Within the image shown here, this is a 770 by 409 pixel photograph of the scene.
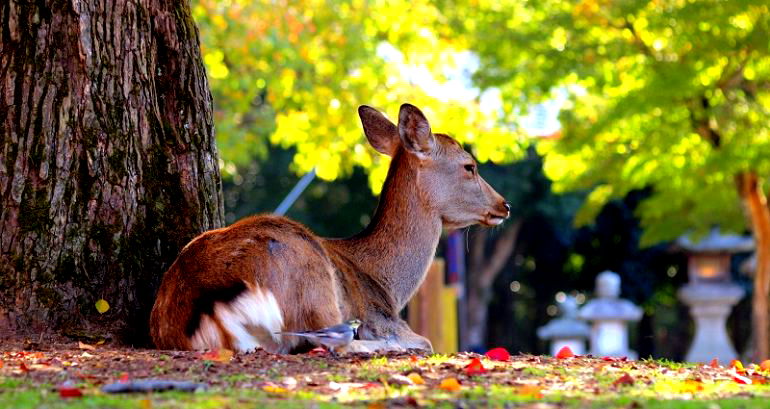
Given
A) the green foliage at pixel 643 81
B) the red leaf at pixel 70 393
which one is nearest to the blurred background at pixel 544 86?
the green foliage at pixel 643 81

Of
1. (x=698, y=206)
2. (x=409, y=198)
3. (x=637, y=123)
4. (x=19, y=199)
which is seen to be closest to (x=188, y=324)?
(x=19, y=199)

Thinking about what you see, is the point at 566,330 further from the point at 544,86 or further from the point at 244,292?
the point at 244,292

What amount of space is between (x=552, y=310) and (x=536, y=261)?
2.99 metres

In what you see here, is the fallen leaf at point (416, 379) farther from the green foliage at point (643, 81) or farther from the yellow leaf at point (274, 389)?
the green foliage at point (643, 81)

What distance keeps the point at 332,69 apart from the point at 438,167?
11.4 metres

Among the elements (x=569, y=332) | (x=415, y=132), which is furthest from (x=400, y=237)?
(x=569, y=332)

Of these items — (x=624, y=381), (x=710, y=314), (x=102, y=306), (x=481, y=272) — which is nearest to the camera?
(x=624, y=381)

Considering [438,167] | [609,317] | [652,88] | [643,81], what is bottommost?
[609,317]

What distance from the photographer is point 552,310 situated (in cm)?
3897

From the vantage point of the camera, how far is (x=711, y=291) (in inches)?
1020

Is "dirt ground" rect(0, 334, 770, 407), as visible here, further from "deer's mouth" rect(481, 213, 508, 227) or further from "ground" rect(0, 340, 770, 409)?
"deer's mouth" rect(481, 213, 508, 227)

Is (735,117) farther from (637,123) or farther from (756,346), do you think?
(756,346)

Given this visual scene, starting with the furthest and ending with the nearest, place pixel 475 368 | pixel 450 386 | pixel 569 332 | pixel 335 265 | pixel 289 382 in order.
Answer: pixel 569 332
pixel 335 265
pixel 475 368
pixel 289 382
pixel 450 386

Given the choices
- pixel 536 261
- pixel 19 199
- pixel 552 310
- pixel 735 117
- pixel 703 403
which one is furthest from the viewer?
pixel 552 310
